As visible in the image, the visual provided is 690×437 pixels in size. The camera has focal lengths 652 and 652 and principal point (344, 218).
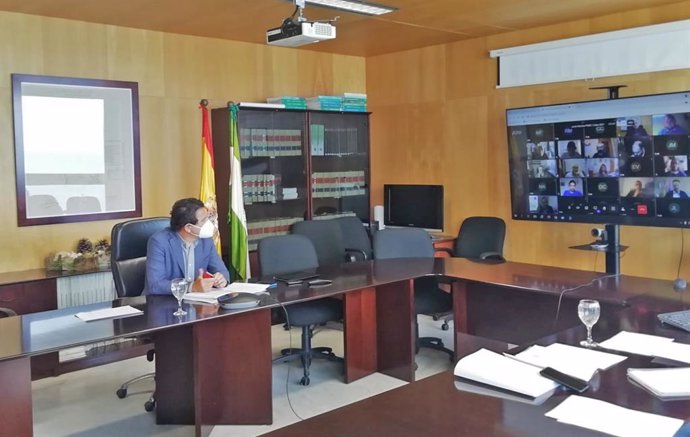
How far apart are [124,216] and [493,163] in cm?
325

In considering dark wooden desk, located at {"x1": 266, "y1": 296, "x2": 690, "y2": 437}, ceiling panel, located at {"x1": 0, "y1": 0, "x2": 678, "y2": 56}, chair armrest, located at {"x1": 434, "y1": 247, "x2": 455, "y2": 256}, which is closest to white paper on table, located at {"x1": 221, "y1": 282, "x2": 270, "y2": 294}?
dark wooden desk, located at {"x1": 266, "y1": 296, "x2": 690, "y2": 437}

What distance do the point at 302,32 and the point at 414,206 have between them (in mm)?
3145

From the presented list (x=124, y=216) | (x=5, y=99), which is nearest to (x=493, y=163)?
(x=124, y=216)

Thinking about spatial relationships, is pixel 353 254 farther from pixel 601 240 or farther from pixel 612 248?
pixel 612 248

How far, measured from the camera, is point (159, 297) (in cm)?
343

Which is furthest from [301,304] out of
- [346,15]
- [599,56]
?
[599,56]

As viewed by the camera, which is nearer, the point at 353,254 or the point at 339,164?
the point at 353,254

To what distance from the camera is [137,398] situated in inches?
161

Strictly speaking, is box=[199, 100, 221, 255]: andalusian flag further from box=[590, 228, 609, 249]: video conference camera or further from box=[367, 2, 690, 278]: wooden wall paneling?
box=[590, 228, 609, 249]: video conference camera

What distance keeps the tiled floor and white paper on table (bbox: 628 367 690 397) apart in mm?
2132

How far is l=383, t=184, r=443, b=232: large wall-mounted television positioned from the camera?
→ 624cm

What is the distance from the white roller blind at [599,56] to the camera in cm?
471

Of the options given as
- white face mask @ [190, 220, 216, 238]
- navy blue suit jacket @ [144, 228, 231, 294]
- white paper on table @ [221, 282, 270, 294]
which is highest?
white face mask @ [190, 220, 216, 238]

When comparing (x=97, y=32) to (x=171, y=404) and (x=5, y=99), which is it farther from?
(x=171, y=404)
